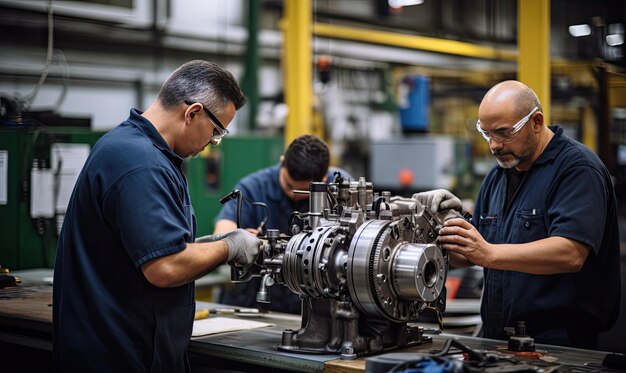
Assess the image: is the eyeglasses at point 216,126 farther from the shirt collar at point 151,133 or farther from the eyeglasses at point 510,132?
the eyeglasses at point 510,132

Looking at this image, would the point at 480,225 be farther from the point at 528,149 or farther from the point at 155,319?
the point at 155,319

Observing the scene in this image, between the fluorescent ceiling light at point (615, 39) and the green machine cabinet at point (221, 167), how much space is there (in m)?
2.07

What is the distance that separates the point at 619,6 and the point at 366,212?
238cm

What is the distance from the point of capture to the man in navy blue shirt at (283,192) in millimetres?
3223

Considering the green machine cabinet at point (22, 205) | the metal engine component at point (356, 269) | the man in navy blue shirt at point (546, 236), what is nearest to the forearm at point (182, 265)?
the metal engine component at point (356, 269)

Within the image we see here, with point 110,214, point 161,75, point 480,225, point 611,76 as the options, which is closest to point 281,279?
point 110,214

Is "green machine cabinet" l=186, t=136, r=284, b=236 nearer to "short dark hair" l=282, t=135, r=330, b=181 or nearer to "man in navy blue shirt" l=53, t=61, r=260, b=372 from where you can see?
"short dark hair" l=282, t=135, r=330, b=181

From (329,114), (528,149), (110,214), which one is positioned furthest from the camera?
(329,114)

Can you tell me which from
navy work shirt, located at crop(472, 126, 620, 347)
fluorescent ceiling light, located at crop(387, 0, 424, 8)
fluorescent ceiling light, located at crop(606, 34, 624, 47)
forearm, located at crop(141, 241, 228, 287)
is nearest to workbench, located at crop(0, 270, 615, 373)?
navy work shirt, located at crop(472, 126, 620, 347)

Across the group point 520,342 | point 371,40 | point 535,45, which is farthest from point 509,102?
point 371,40

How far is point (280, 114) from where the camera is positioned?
646 centimetres

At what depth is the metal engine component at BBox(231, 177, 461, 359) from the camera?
218 centimetres

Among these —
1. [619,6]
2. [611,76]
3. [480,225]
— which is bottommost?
[480,225]

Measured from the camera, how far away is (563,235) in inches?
94.7
